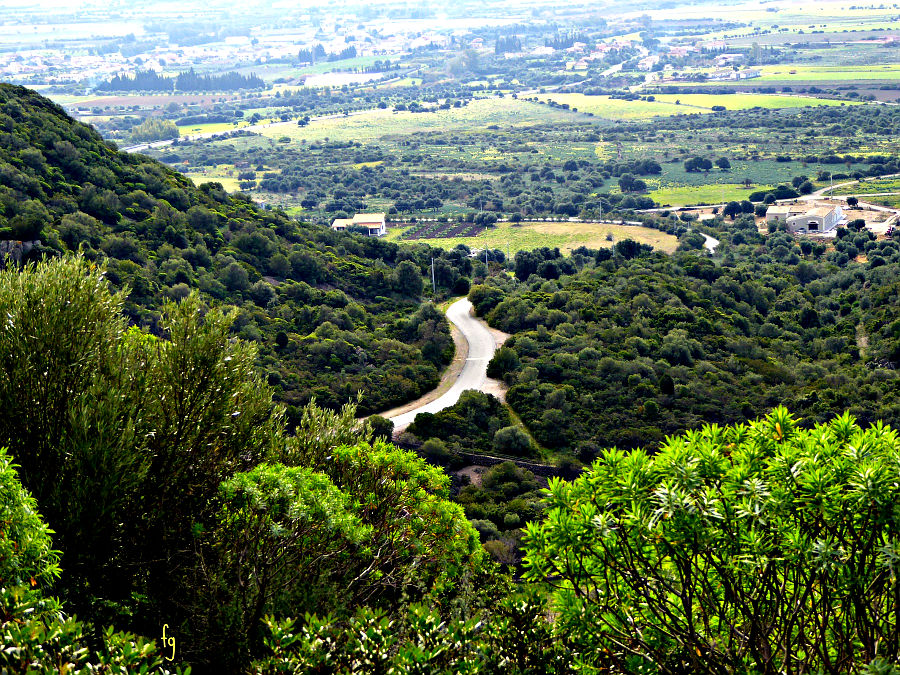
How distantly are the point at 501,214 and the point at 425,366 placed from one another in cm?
5122

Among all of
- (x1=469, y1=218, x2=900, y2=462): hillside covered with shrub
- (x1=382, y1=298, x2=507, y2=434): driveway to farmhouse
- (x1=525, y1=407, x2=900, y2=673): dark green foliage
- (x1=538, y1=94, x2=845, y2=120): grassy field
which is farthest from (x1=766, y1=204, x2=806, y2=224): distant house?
(x1=525, y1=407, x2=900, y2=673): dark green foliage

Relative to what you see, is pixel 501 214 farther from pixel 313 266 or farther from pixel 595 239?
pixel 313 266

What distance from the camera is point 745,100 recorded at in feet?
482

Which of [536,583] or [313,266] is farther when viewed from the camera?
[313,266]

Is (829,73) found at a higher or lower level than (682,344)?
higher

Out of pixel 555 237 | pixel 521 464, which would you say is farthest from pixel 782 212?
pixel 521 464

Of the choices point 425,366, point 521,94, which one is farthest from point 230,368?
point 521,94

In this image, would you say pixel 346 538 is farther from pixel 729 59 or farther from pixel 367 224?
pixel 729 59

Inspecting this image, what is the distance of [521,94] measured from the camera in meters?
177

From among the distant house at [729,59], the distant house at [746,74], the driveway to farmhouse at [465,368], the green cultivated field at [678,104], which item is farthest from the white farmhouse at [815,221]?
the distant house at [729,59]

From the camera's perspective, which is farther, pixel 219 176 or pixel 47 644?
pixel 219 176

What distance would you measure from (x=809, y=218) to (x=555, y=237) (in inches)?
810

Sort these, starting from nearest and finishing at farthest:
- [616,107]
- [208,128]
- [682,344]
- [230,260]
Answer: [682,344] → [230,260] → [208,128] → [616,107]

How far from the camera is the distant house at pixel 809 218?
2847 inches
